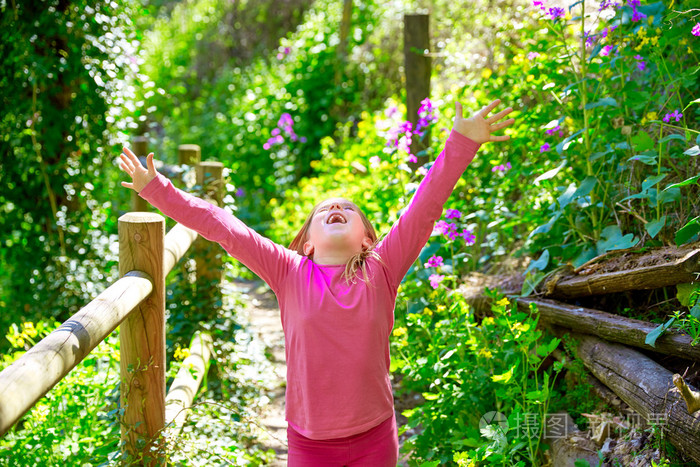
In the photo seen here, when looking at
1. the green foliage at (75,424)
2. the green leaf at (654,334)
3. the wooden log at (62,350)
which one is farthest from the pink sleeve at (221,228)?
the green leaf at (654,334)

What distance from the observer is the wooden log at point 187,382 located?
2.54 metres

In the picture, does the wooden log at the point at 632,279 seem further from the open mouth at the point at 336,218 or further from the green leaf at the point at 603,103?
the open mouth at the point at 336,218

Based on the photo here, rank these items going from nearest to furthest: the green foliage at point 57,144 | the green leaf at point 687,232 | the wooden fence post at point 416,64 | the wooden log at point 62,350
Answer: the wooden log at point 62,350 < the green leaf at point 687,232 < the green foliage at point 57,144 < the wooden fence post at point 416,64

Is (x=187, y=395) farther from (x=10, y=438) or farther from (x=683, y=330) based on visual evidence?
(x=683, y=330)

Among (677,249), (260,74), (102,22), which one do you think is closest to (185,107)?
(260,74)

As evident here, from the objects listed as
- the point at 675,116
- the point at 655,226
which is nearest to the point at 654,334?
the point at 655,226

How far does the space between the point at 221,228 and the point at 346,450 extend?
0.75 meters

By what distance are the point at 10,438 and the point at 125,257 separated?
119 centimetres

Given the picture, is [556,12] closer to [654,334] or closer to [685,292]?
[685,292]

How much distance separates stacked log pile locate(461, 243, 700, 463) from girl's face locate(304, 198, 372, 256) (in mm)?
805

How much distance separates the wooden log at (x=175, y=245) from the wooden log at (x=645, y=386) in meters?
1.60

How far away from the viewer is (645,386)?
7.38ft

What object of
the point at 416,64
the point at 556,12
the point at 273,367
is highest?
the point at 416,64

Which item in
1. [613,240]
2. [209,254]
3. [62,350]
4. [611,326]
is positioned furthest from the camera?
[209,254]
